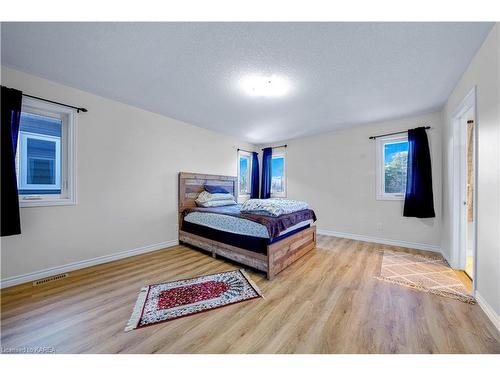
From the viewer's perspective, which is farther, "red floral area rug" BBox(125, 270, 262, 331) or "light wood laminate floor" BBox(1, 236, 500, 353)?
"red floral area rug" BBox(125, 270, 262, 331)

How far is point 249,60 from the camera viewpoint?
1.84 meters

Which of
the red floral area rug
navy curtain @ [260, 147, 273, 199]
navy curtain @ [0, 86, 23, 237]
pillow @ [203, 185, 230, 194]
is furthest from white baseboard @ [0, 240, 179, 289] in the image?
navy curtain @ [260, 147, 273, 199]

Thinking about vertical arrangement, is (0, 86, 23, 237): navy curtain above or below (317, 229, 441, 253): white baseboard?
above

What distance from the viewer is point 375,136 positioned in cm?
367

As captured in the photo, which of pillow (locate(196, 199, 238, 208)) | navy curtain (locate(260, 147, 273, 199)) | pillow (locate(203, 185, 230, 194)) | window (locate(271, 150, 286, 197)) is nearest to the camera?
pillow (locate(196, 199, 238, 208))

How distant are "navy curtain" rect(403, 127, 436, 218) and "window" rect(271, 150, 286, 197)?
2.64m

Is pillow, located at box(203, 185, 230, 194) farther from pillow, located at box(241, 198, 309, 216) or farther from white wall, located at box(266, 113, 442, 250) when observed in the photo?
white wall, located at box(266, 113, 442, 250)

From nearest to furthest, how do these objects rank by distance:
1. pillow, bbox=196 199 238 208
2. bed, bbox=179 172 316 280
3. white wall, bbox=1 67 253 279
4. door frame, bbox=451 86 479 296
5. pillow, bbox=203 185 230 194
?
1. white wall, bbox=1 67 253 279
2. bed, bbox=179 172 316 280
3. door frame, bbox=451 86 479 296
4. pillow, bbox=196 199 238 208
5. pillow, bbox=203 185 230 194

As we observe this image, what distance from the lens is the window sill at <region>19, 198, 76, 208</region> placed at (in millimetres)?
2088

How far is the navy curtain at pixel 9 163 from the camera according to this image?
1872 millimetres

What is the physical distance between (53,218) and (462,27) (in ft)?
14.8

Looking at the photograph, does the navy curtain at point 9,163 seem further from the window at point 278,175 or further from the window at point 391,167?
the window at point 391,167

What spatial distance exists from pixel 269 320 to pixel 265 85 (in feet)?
8.18
